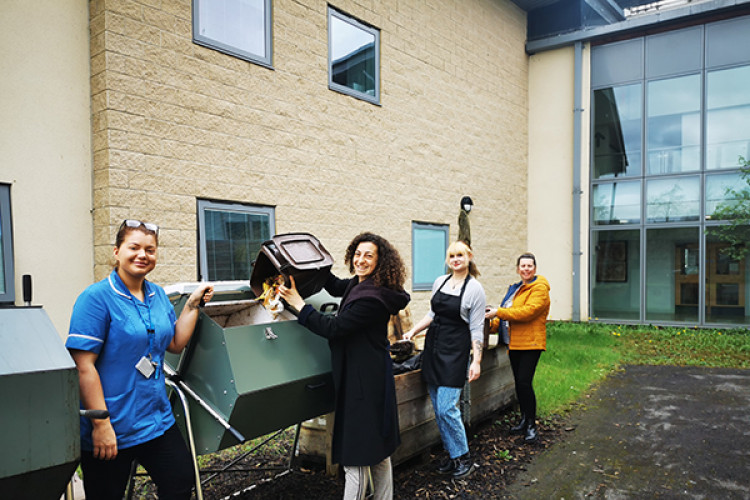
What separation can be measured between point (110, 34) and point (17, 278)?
262 cm

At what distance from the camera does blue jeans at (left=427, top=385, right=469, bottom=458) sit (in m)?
4.03

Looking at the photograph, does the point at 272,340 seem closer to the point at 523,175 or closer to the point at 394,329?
the point at 394,329

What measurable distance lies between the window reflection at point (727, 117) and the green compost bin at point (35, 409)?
1361 cm

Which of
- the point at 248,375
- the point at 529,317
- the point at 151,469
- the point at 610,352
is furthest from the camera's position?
the point at 610,352

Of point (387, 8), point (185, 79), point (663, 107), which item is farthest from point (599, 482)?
point (663, 107)

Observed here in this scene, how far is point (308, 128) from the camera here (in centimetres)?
740

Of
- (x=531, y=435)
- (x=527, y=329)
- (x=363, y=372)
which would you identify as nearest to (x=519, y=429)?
(x=531, y=435)

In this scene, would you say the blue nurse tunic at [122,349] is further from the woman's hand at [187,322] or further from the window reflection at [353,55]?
the window reflection at [353,55]

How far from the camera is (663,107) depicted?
40.6 feet

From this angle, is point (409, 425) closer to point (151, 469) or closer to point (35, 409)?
point (151, 469)

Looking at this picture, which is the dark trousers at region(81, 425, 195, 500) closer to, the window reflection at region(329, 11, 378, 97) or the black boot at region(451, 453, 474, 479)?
the black boot at region(451, 453, 474, 479)

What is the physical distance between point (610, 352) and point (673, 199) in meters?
5.08

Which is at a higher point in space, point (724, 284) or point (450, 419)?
point (724, 284)

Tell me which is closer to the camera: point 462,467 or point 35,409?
point 35,409
